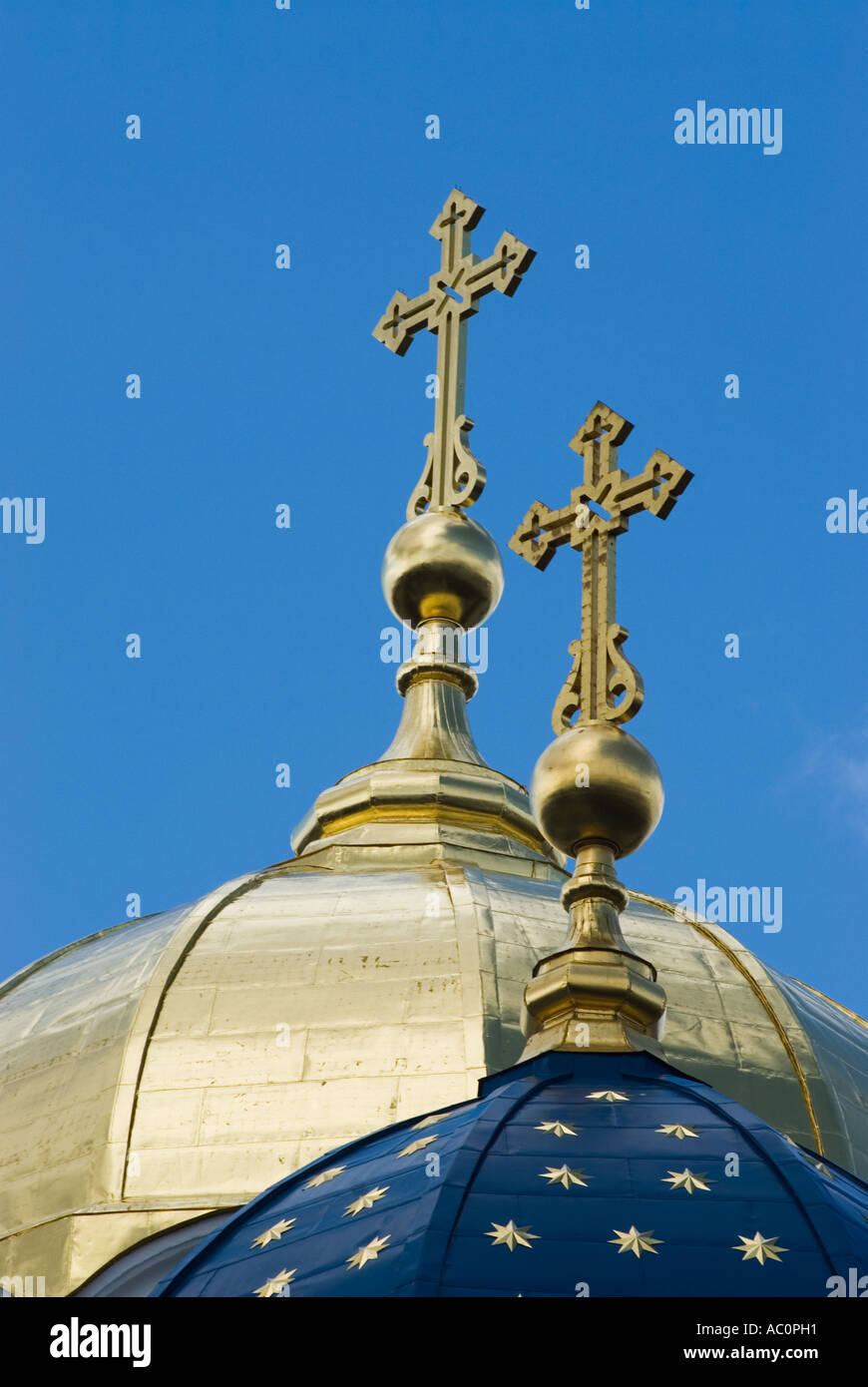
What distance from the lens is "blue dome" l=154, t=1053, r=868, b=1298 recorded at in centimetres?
1386

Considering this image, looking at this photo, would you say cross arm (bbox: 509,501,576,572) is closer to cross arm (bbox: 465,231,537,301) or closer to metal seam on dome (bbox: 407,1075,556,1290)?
metal seam on dome (bbox: 407,1075,556,1290)

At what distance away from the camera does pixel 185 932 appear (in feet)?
71.8

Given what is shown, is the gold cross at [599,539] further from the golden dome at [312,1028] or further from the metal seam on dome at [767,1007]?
the metal seam on dome at [767,1007]

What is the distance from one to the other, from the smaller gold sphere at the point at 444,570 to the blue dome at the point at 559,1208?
30.1 ft

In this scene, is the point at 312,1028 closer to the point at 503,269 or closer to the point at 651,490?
the point at 651,490

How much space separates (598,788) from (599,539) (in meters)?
1.80

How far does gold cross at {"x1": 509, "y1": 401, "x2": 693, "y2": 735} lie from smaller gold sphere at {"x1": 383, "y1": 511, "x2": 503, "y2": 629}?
5.66 metres

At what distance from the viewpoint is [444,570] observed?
2517 cm

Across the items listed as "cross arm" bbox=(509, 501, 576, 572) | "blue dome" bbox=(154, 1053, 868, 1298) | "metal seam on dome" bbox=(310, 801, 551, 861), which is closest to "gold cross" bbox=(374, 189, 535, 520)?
"metal seam on dome" bbox=(310, 801, 551, 861)

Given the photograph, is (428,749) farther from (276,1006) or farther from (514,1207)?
(514,1207)

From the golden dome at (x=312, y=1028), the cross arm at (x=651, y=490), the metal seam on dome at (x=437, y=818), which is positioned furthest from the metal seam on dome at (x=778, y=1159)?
the metal seam on dome at (x=437, y=818)

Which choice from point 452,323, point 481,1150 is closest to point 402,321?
point 452,323

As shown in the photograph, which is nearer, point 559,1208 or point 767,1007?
point 559,1208
